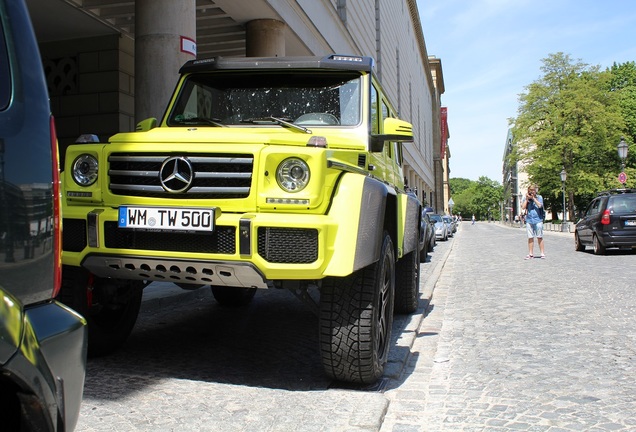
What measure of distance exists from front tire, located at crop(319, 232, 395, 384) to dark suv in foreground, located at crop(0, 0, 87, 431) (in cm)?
191

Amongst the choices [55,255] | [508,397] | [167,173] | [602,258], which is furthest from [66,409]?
[602,258]

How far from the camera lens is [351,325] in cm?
347

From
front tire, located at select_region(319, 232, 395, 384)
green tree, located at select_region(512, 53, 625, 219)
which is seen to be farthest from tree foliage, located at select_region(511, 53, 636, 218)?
front tire, located at select_region(319, 232, 395, 384)

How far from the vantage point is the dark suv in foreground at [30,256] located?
1407 mm

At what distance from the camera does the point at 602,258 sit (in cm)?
1460

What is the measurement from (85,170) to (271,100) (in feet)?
4.94

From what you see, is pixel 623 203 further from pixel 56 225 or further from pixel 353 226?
pixel 56 225

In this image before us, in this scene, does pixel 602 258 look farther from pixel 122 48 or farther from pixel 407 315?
pixel 122 48

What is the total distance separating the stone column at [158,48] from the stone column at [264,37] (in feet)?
13.1

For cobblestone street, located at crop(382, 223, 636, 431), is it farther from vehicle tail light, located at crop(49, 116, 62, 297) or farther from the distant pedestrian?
the distant pedestrian

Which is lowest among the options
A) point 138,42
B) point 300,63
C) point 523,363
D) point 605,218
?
point 523,363

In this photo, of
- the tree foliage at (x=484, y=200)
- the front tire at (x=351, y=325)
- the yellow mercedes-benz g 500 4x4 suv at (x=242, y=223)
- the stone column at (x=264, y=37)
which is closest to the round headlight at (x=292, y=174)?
the yellow mercedes-benz g 500 4x4 suv at (x=242, y=223)

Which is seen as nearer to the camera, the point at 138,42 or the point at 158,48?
the point at 158,48

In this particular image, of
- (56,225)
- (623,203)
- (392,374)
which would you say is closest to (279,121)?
(392,374)
